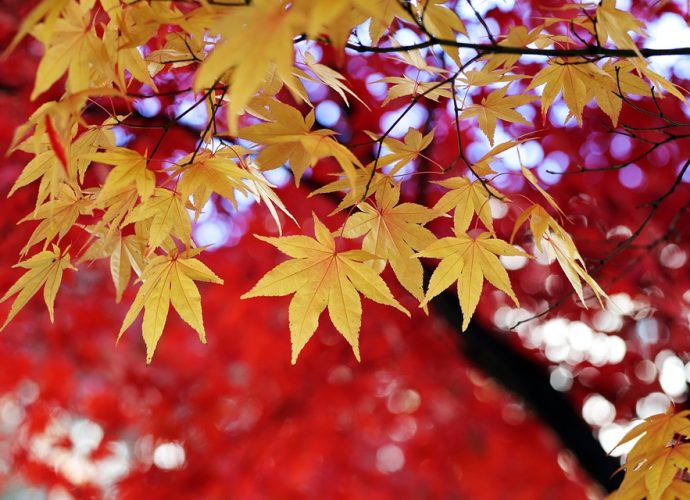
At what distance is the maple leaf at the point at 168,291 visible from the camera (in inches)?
34.4

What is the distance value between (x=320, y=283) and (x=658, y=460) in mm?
495

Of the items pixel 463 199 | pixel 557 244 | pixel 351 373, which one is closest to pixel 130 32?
pixel 463 199

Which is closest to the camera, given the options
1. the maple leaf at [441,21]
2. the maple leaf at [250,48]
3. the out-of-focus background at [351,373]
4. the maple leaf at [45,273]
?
the maple leaf at [250,48]

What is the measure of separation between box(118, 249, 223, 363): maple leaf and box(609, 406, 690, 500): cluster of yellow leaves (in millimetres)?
Result: 592

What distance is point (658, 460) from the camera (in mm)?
901

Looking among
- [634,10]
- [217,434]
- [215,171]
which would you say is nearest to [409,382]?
[217,434]

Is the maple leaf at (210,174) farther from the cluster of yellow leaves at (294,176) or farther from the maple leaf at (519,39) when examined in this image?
the maple leaf at (519,39)

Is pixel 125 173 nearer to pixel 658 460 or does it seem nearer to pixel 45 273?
pixel 45 273

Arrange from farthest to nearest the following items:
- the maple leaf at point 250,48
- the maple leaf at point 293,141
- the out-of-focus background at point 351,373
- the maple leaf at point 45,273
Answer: the out-of-focus background at point 351,373, the maple leaf at point 45,273, the maple leaf at point 293,141, the maple leaf at point 250,48

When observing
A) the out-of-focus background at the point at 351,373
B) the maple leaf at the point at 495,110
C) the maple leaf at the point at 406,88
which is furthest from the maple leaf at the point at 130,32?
the out-of-focus background at the point at 351,373

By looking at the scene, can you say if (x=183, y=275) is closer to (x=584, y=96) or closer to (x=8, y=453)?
(x=584, y=96)

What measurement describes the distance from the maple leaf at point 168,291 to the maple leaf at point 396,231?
20 centimetres

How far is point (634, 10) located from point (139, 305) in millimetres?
2110

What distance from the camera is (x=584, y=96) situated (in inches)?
37.8
